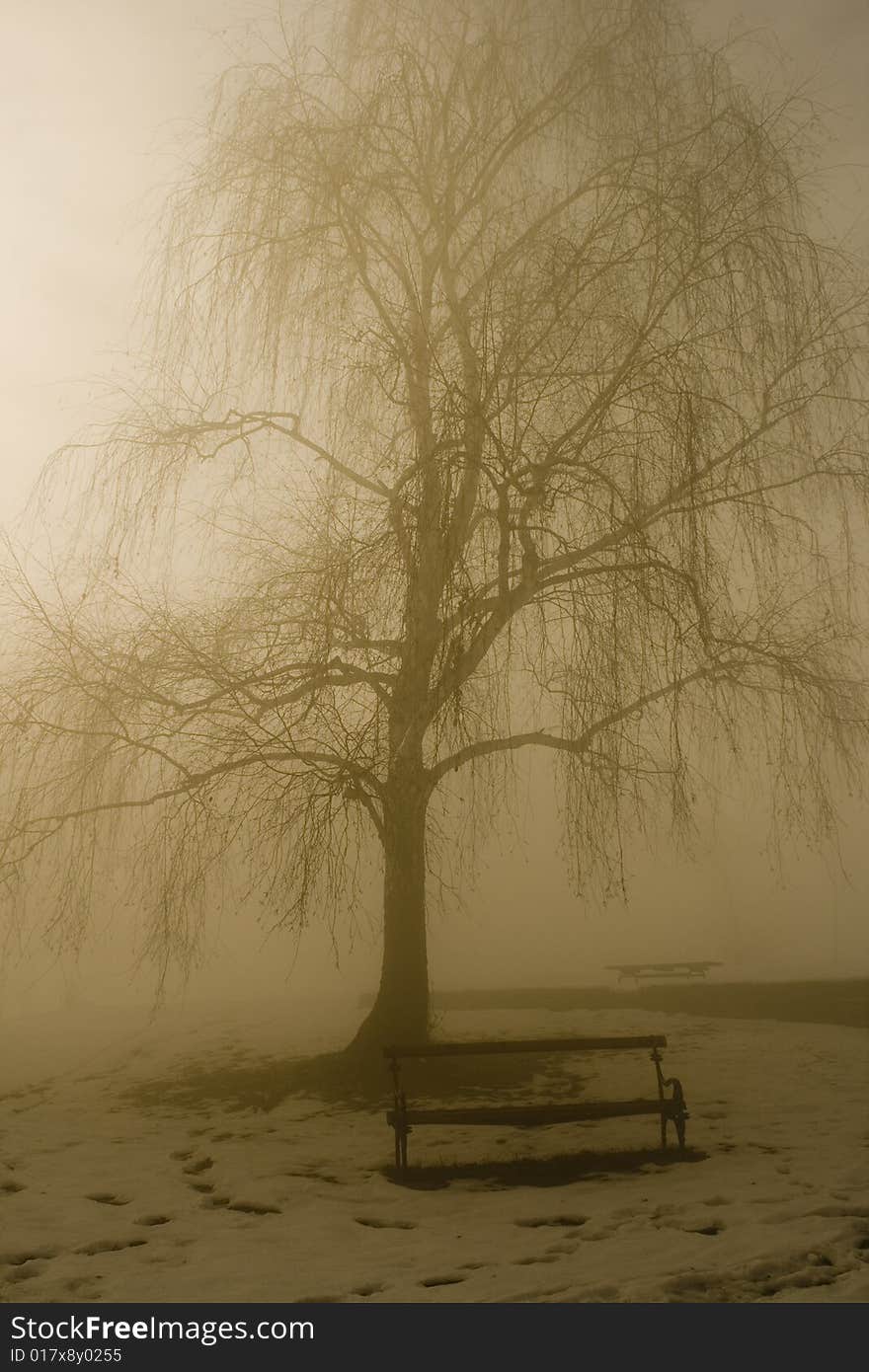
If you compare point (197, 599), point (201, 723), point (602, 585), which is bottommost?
point (201, 723)

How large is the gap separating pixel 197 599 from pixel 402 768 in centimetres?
211

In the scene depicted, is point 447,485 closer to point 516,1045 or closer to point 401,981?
point 516,1045

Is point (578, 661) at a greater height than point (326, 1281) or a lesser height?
greater

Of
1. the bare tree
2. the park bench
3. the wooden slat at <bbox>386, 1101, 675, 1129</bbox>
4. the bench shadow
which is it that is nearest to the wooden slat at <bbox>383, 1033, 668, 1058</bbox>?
the park bench

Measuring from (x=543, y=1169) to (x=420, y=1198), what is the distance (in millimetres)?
646

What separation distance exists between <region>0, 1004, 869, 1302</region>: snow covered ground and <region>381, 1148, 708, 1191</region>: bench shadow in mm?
39

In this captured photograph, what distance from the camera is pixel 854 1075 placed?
17.6 feet

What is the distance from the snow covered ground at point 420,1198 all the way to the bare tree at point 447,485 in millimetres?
1002

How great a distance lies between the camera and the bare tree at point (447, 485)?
439 cm

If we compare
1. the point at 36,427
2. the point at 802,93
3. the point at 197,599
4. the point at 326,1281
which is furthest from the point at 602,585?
the point at 36,427

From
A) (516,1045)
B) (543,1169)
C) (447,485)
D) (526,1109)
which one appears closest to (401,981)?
(516,1045)

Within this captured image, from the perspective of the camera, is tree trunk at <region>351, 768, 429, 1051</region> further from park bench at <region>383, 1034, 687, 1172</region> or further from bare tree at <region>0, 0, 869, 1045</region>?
park bench at <region>383, 1034, 687, 1172</region>

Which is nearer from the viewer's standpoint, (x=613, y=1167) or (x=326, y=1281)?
(x=326, y=1281)

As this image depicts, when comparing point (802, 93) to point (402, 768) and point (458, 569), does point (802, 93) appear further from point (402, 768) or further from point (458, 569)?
point (402, 768)
